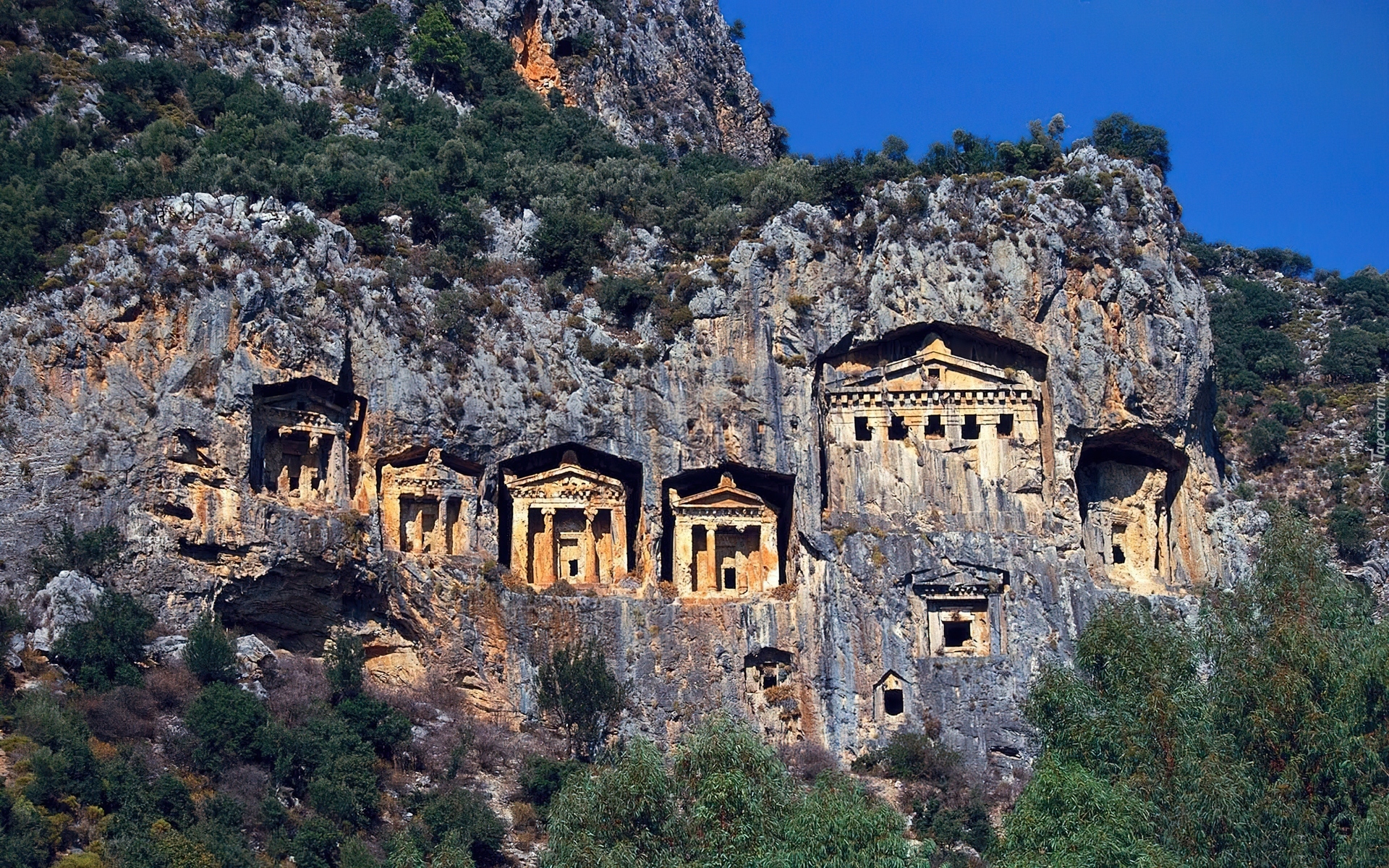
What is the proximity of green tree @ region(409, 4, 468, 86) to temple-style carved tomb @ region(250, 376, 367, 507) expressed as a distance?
99.6 ft

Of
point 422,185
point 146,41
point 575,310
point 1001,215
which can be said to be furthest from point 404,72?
point 1001,215

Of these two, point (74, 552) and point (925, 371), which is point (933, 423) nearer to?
point (925, 371)

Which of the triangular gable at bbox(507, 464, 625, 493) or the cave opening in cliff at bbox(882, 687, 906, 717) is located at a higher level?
the triangular gable at bbox(507, 464, 625, 493)

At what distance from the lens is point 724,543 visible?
215 feet

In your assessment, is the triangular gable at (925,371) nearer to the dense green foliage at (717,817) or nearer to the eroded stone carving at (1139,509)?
the eroded stone carving at (1139,509)

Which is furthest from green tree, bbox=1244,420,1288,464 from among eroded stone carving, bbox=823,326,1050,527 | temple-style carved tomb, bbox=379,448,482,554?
temple-style carved tomb, bbox=379,448,482,554

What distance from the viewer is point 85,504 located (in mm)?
57812

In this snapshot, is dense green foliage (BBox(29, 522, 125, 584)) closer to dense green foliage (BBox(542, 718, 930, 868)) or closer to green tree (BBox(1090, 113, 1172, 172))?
dense green foliage (BBox(542, 718, 930, 868))

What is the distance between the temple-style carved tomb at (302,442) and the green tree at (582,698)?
27.4ft

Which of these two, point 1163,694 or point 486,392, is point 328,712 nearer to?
point 486,392

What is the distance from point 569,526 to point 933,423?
468 inches

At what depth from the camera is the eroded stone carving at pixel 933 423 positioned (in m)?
64.1

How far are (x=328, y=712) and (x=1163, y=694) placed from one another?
23969 mm

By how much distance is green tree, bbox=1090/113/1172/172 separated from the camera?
75.4 meters
